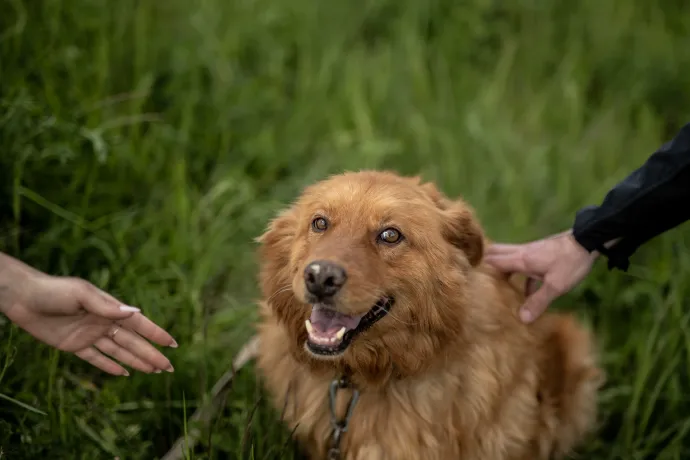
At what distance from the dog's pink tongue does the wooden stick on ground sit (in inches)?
14.9

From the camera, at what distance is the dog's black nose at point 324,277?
213 centimetres

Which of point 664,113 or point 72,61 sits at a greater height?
point 664,113

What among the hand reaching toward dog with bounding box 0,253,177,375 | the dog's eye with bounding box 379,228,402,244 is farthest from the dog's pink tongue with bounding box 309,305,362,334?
the hand reaching toward dog with bounding box 0,253,177,375

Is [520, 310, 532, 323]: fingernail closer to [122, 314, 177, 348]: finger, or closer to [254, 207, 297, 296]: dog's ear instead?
[254, 207, 297, 296]: dog's ear

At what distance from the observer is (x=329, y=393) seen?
101 inches

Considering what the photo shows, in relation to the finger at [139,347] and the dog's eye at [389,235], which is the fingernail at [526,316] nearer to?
the dog's eye at [389,235]

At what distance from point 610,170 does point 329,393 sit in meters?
2.82

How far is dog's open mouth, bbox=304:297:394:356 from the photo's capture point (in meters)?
2.26

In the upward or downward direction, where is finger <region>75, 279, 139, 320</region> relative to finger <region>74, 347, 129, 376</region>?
upward

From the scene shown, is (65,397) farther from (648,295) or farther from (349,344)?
(648,295)

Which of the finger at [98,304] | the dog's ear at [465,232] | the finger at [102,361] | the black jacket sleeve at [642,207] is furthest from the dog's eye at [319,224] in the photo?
the black jacket sleeve at [642,207]

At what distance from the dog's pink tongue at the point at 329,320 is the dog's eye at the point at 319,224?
287 millimetres

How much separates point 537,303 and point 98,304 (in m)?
1.66

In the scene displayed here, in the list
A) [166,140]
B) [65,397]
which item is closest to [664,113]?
[166,140]
